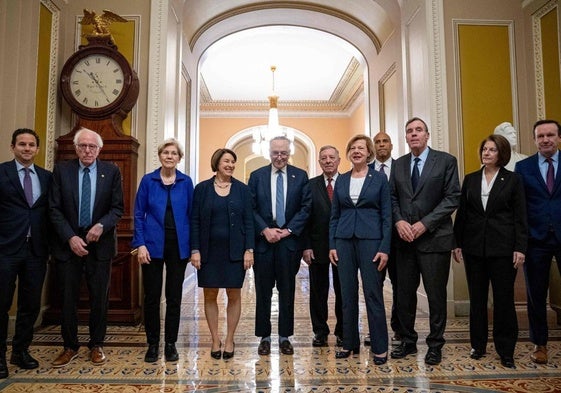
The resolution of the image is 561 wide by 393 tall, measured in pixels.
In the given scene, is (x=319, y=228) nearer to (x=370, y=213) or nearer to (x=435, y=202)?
(x=370, y=213)

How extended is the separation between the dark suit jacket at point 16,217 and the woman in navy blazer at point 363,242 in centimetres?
192

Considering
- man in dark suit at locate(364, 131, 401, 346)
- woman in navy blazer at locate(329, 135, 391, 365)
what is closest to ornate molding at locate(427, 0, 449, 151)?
man in dark suit at locate(364, 131, 401, 346)

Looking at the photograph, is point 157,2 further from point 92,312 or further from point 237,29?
point 92,312

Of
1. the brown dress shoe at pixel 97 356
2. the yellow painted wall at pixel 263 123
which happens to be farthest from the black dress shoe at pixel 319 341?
the yellow painted wall at pixel 263 123

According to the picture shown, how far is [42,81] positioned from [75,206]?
5.63 ft

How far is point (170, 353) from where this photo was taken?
288cm

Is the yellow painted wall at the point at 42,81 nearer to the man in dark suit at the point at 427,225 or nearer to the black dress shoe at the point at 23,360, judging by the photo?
the black dress shoe at the point at 23,360

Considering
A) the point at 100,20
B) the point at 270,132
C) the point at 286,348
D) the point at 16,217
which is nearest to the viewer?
the point at 16,217

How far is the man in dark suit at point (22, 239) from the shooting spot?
8.66 feet

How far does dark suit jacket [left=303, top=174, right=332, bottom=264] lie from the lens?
315cm

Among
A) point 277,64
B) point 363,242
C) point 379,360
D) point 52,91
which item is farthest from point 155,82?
point 277,64

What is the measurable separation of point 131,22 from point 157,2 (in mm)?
325

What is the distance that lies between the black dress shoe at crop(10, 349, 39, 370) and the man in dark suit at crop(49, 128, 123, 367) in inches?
4.9

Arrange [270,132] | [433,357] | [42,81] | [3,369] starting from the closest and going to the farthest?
1. [3,369]
2. [433,357]
3. [42,81]
4. [270,132]
